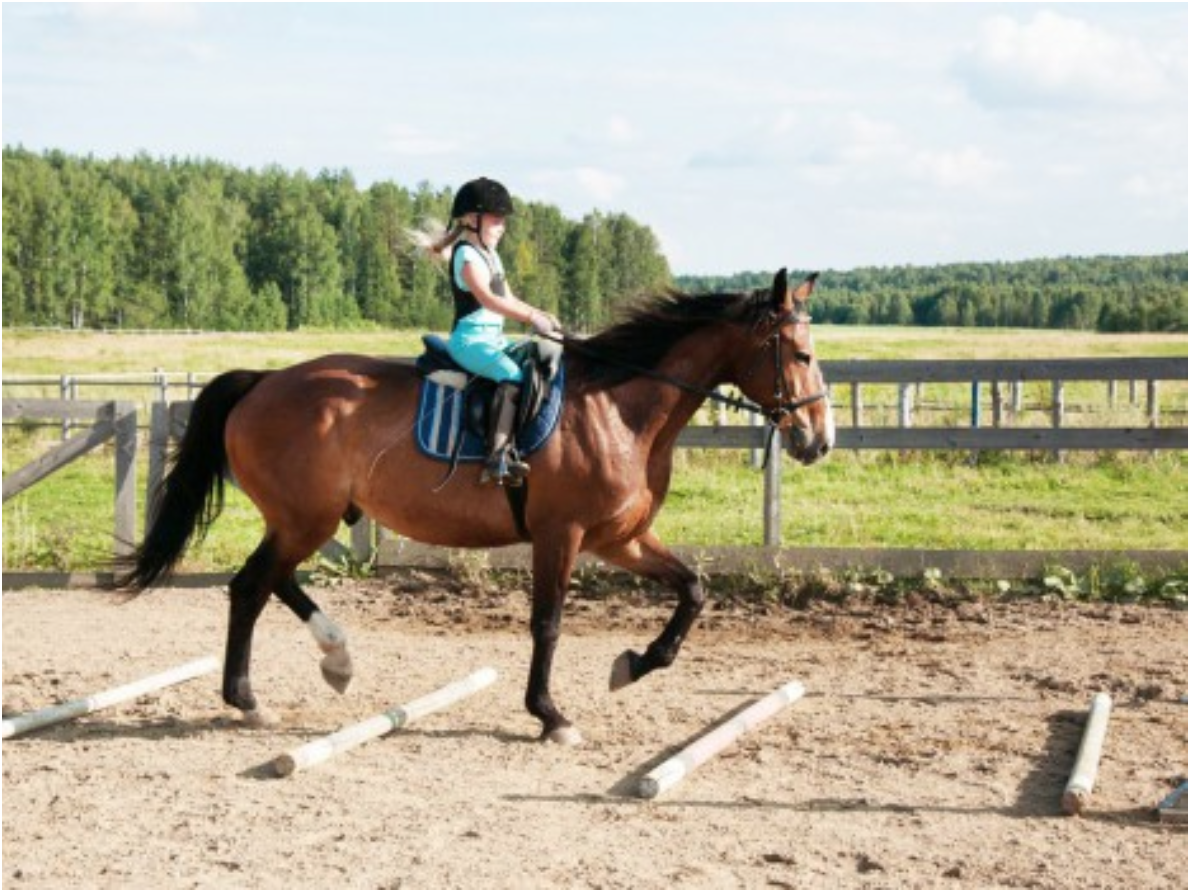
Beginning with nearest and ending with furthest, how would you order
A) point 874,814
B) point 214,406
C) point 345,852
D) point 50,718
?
point 345,852 → point 874,814 → point 50,718 → point 214,406

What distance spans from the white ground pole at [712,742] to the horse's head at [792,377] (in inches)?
46.5

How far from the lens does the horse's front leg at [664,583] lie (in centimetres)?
736

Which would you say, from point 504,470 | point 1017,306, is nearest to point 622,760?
point 504,470

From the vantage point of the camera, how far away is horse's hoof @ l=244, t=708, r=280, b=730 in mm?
7242

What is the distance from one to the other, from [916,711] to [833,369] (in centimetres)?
422

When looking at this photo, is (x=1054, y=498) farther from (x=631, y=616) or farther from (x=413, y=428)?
(x=413, y=428)

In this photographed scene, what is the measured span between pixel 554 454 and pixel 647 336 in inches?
33.8

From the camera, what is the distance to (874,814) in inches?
224

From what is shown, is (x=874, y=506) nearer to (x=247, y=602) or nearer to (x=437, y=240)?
(x=437, y=240)

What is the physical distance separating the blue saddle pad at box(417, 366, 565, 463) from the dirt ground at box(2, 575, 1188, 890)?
1335 millimetres

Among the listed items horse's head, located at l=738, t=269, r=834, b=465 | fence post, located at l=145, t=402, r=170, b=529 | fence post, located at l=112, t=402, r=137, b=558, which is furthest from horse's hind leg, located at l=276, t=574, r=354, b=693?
fence post, located at l=112, t=402, r=137, b=558

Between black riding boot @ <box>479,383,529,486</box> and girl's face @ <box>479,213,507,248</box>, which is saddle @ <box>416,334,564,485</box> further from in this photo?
girl's face @ <box>479,213,507,248</box>

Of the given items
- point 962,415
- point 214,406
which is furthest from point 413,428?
point 962,415

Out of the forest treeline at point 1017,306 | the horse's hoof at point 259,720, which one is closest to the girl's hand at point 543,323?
the horse's hoof at point 259,720
